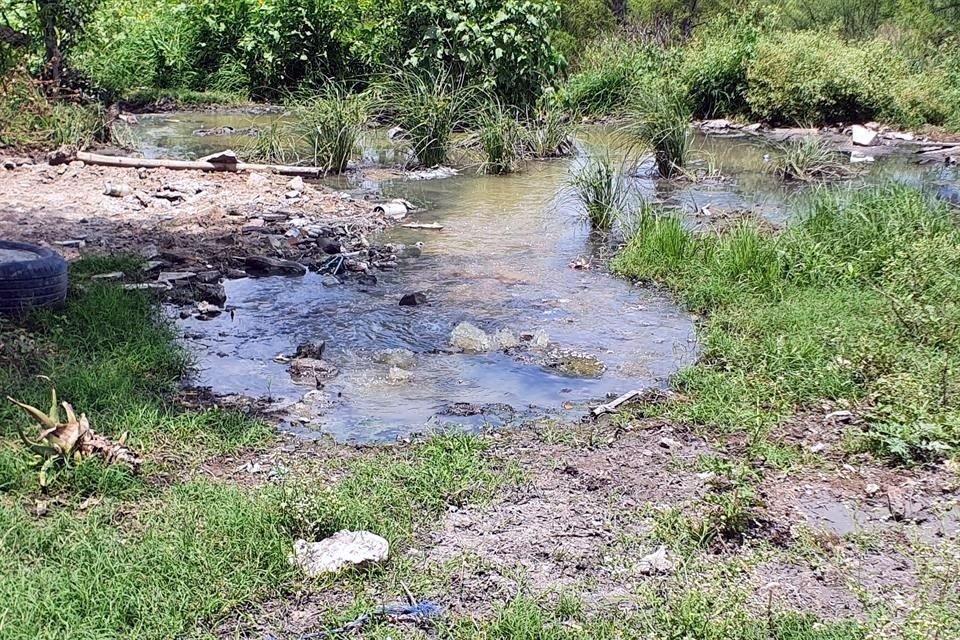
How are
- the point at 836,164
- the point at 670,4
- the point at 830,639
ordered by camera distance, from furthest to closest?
the point at 670,4
the point at 836,164
the point at 830,639

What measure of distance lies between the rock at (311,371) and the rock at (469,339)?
824 millimetres

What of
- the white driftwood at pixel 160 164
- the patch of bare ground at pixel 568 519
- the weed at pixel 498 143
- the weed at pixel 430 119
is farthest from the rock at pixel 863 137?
the patch of bare ground at pixel 568 519

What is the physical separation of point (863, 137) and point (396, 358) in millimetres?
11617

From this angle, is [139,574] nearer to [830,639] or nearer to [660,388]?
[830,639]

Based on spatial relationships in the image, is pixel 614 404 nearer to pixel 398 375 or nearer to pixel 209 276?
pixel 398 375

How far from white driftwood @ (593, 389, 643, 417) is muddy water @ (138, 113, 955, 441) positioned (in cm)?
14

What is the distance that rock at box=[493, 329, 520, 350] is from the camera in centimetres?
566

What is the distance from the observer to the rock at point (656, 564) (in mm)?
3139

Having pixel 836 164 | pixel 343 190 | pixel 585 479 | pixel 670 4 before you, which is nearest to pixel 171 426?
pixel 585 479

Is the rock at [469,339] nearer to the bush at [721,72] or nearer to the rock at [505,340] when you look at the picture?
Answer: the rock at [505,340]

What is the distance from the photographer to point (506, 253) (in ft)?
26.0

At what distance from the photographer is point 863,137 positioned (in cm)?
1445

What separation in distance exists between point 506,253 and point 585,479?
4246mm

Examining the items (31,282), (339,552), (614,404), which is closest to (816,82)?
(614,404)
